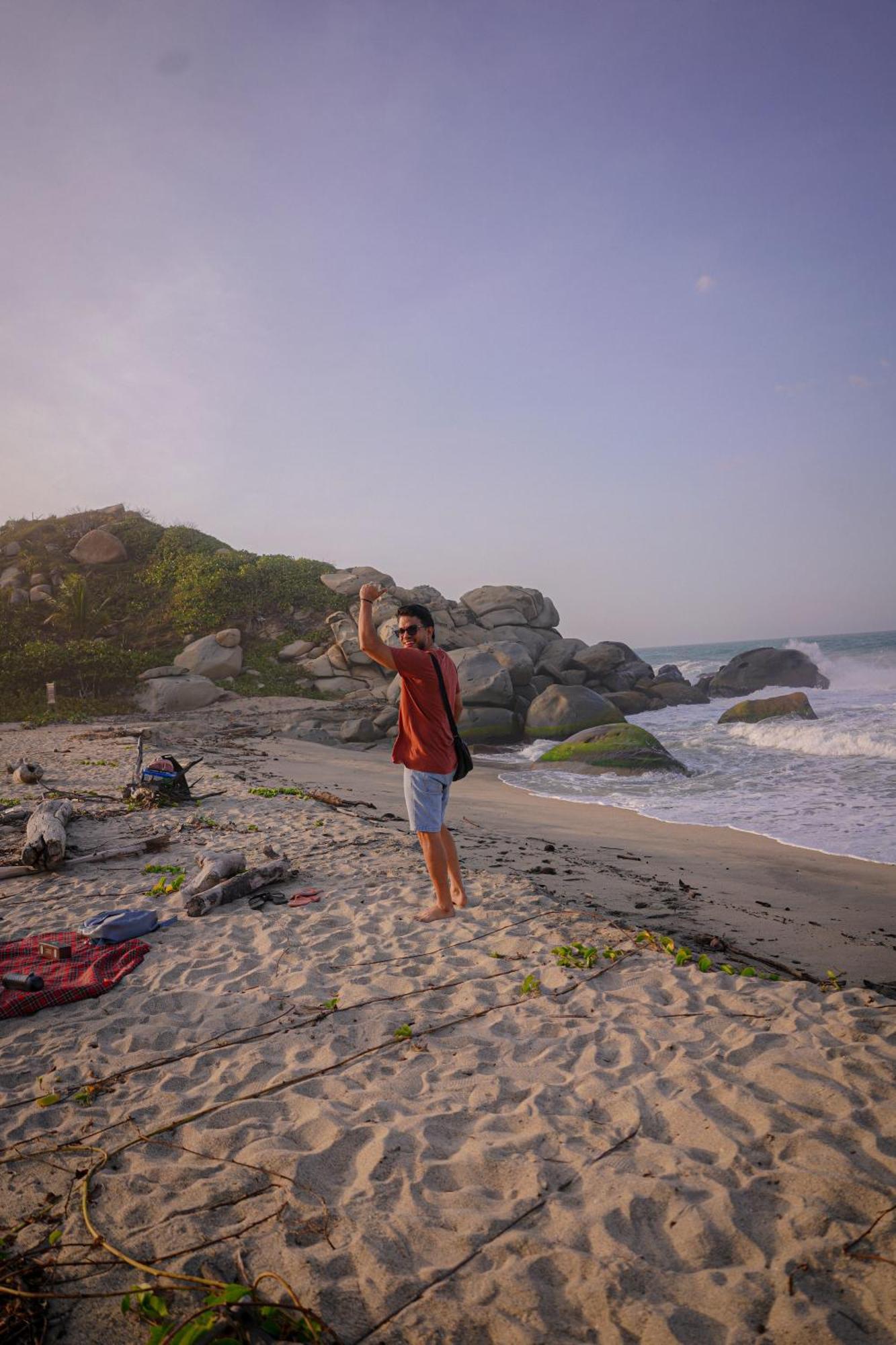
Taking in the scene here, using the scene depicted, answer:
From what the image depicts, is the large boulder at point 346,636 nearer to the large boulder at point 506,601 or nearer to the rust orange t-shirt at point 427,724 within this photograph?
the large boulder at point 506,601

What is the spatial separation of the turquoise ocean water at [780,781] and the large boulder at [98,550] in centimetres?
2353

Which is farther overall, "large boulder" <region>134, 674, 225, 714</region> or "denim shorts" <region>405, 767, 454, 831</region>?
"large boulder" <region>134, 674, 225, 714</region>

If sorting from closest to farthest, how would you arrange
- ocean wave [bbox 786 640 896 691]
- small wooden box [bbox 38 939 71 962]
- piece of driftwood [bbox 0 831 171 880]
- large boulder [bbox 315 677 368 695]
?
small wooden box [bbox 38 939 71 962], piece of driftwood [bbox 0 831 171 880], large boulder [bbox 315 677 368 695], ocean wave [bbox 786 640 896 691]

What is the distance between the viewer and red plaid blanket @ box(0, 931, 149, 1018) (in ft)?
12.5

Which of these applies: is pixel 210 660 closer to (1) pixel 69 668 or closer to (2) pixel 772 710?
(1) pixel 69 668

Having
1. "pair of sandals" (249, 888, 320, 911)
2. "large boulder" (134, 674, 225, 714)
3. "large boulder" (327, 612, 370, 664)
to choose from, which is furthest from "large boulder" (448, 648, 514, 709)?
"pair of sandals" (249, 888, 320, 911)

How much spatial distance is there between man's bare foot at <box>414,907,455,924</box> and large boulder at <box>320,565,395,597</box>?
2313cm

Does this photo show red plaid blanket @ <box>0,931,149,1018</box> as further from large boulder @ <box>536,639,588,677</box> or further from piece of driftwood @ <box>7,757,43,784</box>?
large boulder @ <box>536,639,588,677</box>

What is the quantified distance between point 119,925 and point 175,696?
17.0 meters

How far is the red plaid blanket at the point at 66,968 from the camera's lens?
12.5ft

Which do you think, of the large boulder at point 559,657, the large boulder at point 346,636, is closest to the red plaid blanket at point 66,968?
the large boulder at point 346,636

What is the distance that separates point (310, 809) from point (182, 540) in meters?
26.3

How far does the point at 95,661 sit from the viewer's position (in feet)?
72.3

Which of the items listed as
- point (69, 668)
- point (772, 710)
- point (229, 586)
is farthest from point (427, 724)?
point (229, 586)
